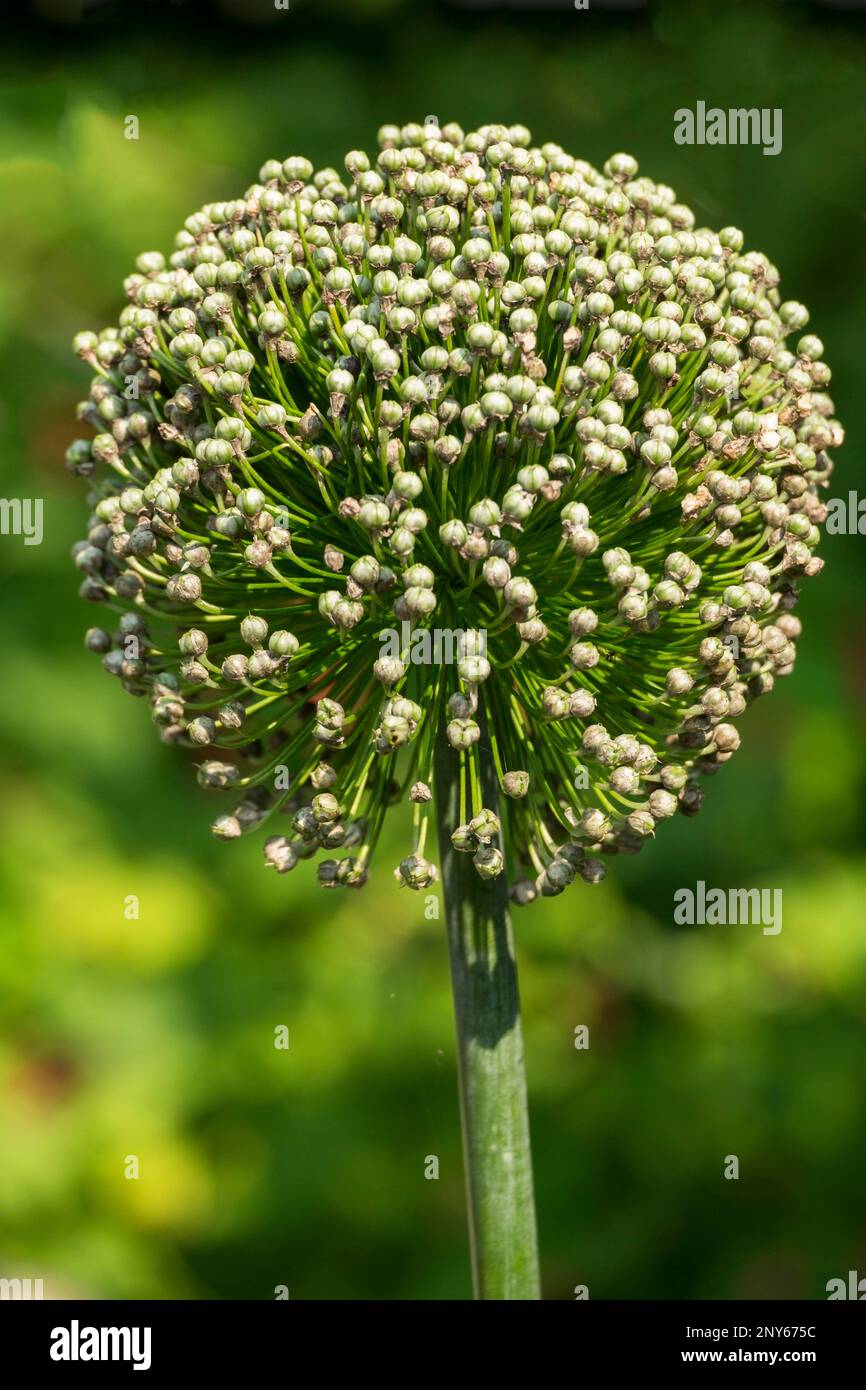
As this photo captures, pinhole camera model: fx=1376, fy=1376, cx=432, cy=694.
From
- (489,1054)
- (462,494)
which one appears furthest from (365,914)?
(462,494)

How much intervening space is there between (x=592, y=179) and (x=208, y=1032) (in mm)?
3551

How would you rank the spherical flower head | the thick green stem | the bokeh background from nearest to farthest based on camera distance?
the spherical flower head < the thick green stem < the bokeh background

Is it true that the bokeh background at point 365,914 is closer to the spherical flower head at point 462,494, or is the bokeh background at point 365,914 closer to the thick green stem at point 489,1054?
the thick green stem at point 489,1054

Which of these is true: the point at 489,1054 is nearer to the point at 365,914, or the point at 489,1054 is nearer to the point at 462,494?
the point at 462,494

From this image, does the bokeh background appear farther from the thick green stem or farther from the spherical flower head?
the spherical flower head

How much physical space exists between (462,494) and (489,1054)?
0.85m

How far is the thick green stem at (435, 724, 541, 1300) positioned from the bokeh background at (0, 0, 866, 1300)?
205cm

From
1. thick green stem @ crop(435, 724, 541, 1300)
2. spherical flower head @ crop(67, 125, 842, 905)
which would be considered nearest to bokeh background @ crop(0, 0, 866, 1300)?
thick green stem @ crop(435, 724, 541, 1300)

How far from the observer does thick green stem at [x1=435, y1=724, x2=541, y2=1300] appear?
6.86 ft

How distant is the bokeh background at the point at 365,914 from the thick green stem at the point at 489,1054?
2.05 m

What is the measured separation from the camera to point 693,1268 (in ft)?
15.6

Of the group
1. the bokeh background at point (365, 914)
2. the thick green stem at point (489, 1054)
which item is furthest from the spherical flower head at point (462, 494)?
the bokeh background at point (365, 914)

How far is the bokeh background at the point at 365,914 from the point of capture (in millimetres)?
4672

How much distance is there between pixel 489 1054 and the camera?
2.10 m
